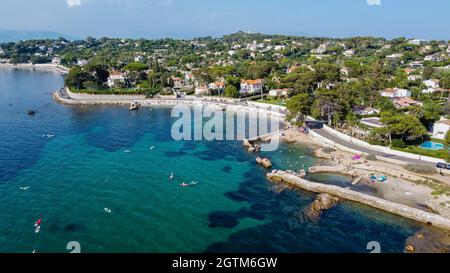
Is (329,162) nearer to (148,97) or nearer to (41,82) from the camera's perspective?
(148,97)

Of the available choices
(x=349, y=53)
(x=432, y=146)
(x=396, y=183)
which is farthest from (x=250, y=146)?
(x=349, y=53)

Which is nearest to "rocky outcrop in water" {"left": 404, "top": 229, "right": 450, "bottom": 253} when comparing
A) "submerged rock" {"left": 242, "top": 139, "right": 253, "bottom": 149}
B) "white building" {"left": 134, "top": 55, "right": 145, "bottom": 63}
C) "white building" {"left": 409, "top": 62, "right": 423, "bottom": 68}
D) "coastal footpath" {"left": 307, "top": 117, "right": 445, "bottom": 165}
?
"coastal footpath" {"left": 307, "top": 117, "right": 445, "bottom": 165}

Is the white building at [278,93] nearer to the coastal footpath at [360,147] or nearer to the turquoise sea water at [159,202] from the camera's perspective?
the coastal footpath at [360,147]

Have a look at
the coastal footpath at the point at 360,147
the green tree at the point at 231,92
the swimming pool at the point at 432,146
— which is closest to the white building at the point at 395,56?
the green tree at the point at 231,92

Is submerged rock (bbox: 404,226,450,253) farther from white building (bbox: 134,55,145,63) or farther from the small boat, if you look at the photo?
white building (bbox: 134,55,145,63)

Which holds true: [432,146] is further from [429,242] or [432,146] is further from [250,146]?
[250,146]
